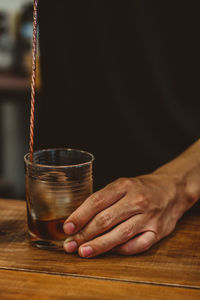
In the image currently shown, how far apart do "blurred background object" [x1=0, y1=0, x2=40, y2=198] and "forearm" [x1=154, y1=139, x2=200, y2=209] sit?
1.55 meters

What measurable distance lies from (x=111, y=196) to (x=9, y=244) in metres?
0.21

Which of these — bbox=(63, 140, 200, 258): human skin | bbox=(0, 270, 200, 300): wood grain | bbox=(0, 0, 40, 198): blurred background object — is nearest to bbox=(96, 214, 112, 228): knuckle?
bbox=(63, 140, 200, 258): human skin

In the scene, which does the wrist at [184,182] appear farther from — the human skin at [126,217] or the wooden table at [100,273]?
the wooden table at [100,273]

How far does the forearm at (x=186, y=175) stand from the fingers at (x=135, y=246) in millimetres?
185

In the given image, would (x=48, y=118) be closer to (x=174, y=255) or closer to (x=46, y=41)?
(x=46, y=41)

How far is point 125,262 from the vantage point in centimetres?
73

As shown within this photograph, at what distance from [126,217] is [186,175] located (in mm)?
239

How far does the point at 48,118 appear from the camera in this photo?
142 centimetres

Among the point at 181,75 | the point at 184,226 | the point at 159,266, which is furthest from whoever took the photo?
the point at 181,75

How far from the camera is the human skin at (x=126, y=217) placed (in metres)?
0.75

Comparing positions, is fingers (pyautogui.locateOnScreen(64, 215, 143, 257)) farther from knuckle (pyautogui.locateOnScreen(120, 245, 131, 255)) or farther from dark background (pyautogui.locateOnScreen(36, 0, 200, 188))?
dark background (pyautogui.locateOnScreen(36, 0, 200, 188))

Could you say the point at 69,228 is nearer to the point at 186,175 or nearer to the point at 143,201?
the point at 143,201

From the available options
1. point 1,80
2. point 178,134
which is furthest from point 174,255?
point 1,80

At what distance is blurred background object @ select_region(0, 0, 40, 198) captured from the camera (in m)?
2.43
